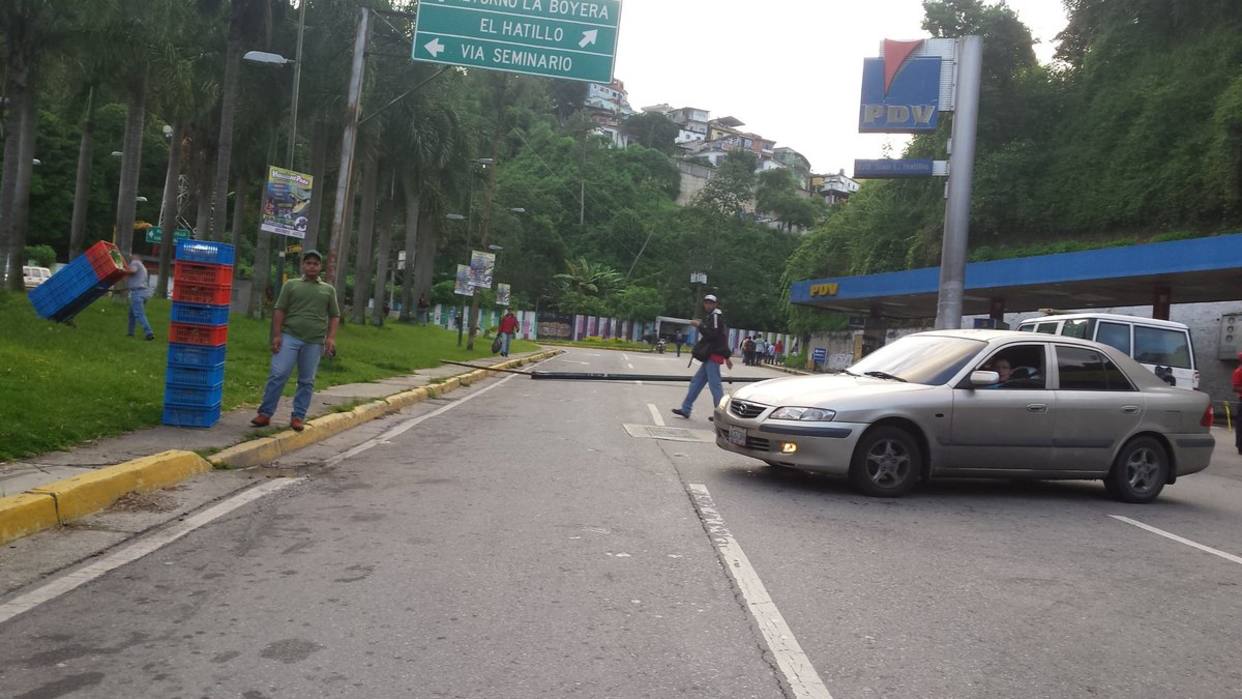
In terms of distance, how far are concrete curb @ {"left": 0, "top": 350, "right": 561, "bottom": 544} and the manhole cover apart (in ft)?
12.3

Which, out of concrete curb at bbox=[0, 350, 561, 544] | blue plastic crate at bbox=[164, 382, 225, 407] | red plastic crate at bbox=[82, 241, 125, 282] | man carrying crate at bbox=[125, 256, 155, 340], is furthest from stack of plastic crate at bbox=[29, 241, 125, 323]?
blue plastic crate at bbox=[164, 382, 225, 407]

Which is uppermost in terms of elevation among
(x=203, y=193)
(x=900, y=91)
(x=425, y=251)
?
(x=900, y=91)

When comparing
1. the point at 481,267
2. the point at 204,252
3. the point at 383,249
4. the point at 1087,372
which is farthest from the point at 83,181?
the point at 1087,372

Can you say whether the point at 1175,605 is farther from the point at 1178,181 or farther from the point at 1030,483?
the point at 1178,181

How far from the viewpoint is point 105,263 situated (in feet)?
50.1

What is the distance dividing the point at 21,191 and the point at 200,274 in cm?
1628

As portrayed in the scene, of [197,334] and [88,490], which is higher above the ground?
[197,334]

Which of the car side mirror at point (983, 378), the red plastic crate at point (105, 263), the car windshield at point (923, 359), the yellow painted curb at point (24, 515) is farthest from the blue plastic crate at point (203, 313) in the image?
the red plastic crate at point (105, 263)

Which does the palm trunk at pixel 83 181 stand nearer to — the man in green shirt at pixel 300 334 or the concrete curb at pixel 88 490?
the man in green shirt at pixel 300 334

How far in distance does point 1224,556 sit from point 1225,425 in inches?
795

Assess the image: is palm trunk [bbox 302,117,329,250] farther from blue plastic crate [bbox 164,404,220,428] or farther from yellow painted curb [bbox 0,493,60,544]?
yellow painted curb [bbox 0,493,60,544]

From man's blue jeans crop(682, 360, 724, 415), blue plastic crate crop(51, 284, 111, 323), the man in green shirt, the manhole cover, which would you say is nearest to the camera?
the man in green shirt

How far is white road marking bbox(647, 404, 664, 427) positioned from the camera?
1389 cm

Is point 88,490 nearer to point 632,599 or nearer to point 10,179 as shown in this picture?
point 632,599
